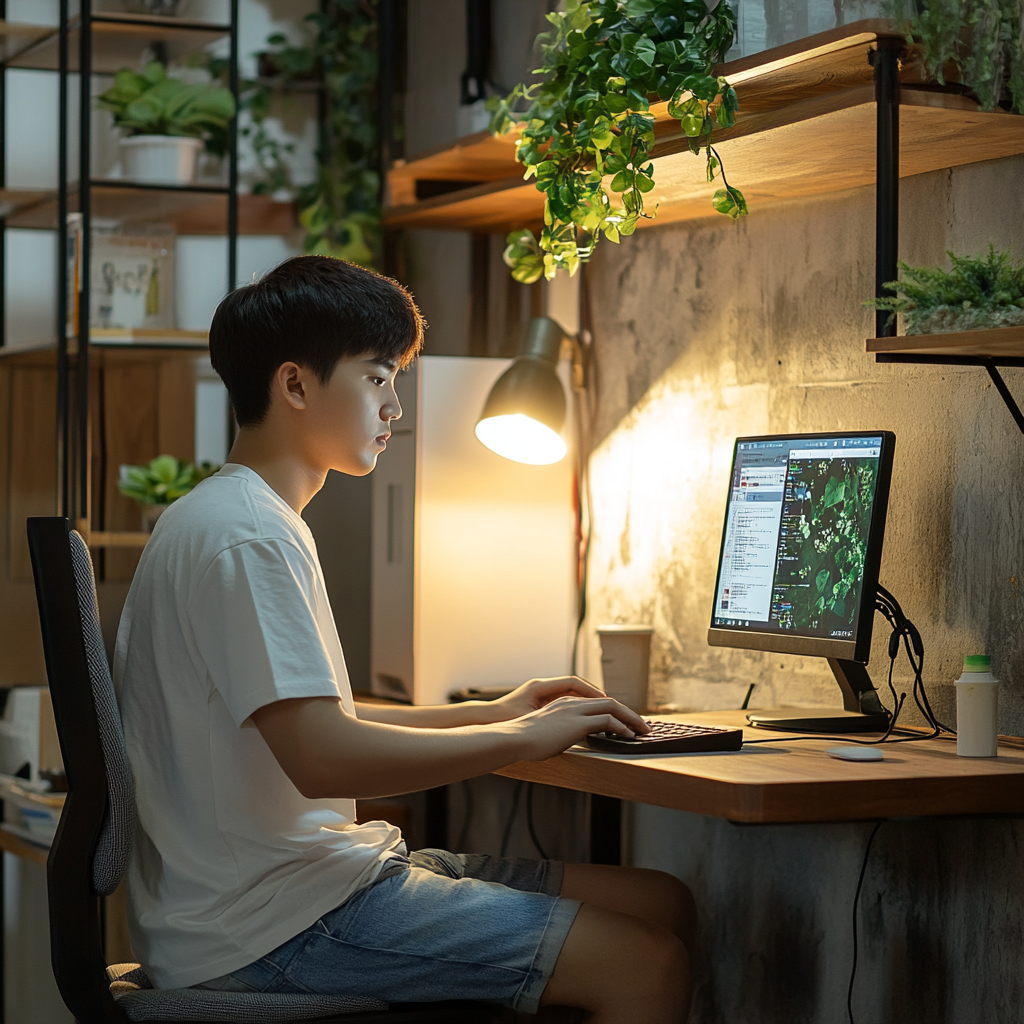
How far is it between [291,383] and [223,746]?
44cm

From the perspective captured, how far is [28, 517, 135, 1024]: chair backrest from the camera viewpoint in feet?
5.31

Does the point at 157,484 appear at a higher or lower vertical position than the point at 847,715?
higher

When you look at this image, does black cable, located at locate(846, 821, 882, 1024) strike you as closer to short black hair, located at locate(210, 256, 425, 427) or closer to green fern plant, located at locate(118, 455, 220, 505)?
short black hair, located at locate(210, 256, 425, 427)

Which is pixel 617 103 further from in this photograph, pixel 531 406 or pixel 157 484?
pixel 157 484

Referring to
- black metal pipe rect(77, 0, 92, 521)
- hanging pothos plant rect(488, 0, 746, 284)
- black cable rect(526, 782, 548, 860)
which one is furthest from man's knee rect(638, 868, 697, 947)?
black metal pipe rect(77, 0, 92, 521)

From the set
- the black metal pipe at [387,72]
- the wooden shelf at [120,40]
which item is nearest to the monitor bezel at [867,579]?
the black metal pipe at [387,72]

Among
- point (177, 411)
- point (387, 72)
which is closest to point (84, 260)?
point (177, 411)

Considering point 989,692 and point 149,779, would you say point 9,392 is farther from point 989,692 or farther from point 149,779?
point 989,692

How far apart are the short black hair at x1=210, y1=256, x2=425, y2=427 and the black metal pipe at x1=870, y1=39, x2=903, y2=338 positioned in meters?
0.71

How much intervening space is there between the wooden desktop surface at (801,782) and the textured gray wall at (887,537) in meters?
0.34

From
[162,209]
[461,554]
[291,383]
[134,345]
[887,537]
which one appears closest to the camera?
[291,383]

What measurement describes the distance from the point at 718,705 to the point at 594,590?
19.9 inches

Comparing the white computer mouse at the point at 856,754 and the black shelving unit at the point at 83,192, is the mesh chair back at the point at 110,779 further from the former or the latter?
the black shelving unit at the point at 83,192

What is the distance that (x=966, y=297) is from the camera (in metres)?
1.96
